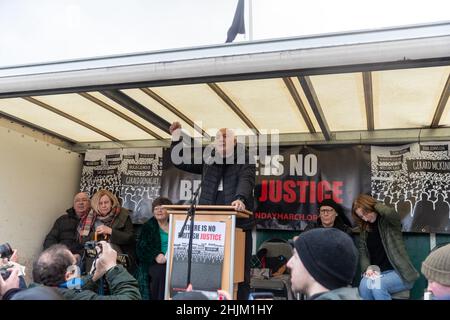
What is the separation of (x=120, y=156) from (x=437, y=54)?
435 centimetres

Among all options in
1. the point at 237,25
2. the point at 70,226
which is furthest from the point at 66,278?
the point at 70,226

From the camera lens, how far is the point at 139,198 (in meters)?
5.74

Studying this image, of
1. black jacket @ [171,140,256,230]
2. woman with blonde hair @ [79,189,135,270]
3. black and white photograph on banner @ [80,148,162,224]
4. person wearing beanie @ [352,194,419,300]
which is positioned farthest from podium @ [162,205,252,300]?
black and white photograph on banner @ [80,148,162,224]

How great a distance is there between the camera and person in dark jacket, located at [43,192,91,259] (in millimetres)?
5113

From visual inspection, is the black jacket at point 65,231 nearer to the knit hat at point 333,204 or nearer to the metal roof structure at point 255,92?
the metal roof structure at point 255,92

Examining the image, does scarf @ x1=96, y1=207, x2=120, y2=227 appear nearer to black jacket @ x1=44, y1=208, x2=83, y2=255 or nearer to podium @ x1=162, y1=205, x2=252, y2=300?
black jacket @ x1=44, y1=208, x2=83, y2=255

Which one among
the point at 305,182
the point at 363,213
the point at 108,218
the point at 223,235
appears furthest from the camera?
the point at 305,182

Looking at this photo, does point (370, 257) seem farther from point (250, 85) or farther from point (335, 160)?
point (250, 85)

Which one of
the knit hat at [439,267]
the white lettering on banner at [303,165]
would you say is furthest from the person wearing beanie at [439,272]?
the white lettering on banner at [303,165]

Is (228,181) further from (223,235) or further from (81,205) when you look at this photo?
(81,205)

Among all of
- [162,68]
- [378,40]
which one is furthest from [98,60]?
[378,40]

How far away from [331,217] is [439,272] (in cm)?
299

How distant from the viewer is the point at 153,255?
4.55 metres

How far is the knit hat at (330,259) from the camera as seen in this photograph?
165 cm
